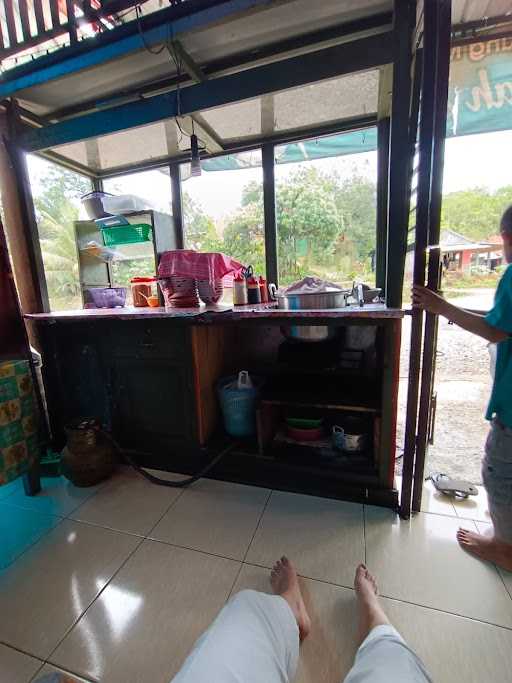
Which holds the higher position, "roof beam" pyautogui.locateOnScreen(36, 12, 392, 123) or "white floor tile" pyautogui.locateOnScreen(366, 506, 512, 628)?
"roof beam" pyautogui.locateOnScreen(36, 12, 392, 123)

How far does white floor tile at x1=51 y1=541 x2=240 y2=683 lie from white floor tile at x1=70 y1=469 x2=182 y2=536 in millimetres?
188

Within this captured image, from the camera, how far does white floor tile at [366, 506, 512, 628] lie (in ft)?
3.29

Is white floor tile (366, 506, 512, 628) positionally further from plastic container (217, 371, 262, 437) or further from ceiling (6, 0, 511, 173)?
ceiling (6, 0, 511, 173)

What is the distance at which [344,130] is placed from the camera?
1.95m

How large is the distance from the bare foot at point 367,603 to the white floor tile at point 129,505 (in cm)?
93

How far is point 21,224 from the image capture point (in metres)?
1.94

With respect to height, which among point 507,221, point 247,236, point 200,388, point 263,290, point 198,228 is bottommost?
point 200,388

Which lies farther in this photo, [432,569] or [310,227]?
[310,227]

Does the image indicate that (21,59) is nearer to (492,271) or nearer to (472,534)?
(492,271)

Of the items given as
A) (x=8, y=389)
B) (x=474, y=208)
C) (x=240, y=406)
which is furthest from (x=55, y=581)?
(x=474, y=208)

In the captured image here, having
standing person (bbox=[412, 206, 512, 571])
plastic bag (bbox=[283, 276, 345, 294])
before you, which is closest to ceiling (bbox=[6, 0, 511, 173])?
plastic bag (bbox=[283, 276, 345, 294])

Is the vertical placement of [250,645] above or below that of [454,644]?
above

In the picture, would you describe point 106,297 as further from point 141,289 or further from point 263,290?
point 263,290

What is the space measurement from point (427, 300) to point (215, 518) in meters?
1.37
